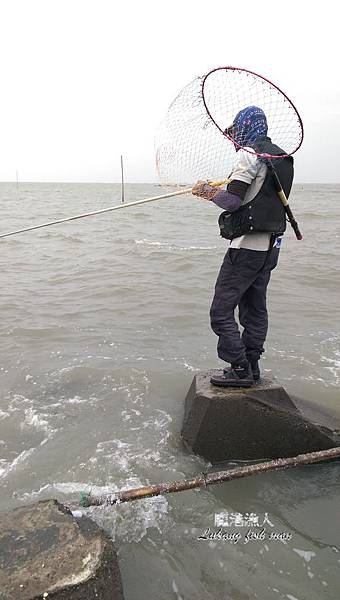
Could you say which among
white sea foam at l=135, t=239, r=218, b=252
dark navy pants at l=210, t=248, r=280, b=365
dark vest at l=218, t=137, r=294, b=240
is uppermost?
dark vest at l=218, t=137, r=294, b=240

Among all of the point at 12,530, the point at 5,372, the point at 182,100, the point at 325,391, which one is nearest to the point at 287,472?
the point at 325,391

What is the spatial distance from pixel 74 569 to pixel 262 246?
2488 mm

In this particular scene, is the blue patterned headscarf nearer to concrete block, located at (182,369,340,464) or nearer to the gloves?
the gloves

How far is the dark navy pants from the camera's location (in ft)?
11.6

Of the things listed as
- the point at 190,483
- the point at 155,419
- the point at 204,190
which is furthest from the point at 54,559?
the point at 204,190

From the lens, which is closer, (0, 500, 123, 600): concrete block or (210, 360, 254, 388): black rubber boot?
(0, 500, 123, 600): concrete block

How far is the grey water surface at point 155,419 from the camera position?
2693mm

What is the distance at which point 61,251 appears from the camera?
47.0 feet

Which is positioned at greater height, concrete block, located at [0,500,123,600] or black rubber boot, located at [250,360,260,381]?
black rubber boot, located at [250,360,260,381]

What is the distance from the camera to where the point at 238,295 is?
3.62 m

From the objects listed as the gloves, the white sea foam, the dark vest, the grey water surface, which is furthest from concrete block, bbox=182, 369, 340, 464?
the white sea foam

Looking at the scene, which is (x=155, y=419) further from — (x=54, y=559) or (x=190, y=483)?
(x=54, y=559)

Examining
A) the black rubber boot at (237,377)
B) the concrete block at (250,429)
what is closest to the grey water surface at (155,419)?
the concrete block at (250,429)

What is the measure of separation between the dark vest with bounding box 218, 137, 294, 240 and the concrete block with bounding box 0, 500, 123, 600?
2.28 m
